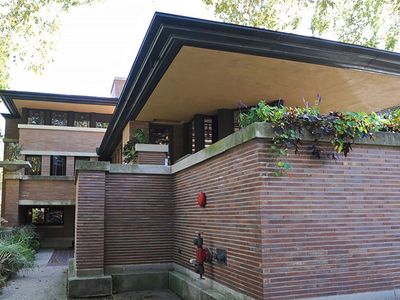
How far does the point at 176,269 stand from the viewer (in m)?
9.81

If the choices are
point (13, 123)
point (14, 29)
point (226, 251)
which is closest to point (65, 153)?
point (13, 123)

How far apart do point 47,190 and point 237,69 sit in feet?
54.6

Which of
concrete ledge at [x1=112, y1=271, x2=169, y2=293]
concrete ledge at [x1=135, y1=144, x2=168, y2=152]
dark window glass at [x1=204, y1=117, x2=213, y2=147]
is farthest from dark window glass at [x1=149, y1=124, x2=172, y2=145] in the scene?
concrete ledge at [x1=112, y1=271, x2=169, y2=293]

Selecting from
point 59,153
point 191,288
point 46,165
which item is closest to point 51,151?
point 59,153

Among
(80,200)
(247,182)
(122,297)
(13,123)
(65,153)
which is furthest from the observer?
(13,123)

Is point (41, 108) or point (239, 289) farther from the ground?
point (41, 108)

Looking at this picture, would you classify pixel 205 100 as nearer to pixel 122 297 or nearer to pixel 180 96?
pixel 180 96

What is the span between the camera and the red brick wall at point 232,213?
18.1 ft

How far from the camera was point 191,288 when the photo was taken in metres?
8.00

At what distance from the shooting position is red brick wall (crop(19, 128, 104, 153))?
75.4ft

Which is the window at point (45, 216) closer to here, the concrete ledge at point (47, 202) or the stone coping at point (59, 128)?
the concrete ledge at point (47, 202)

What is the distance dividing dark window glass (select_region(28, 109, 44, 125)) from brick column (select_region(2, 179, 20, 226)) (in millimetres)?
4097

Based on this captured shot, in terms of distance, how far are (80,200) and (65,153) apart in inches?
584

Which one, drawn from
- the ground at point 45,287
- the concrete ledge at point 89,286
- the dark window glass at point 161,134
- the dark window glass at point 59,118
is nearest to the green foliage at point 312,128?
the ground at point 45,287
